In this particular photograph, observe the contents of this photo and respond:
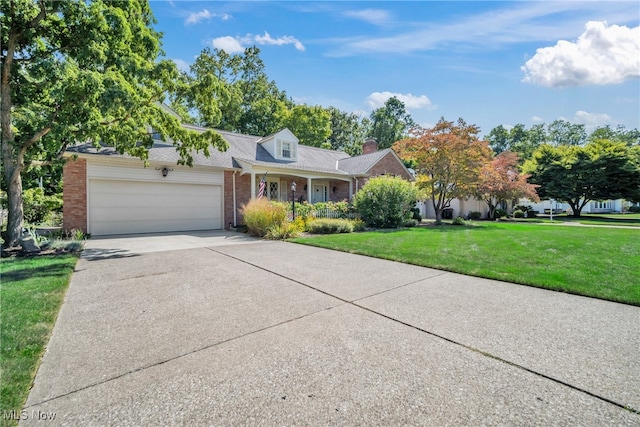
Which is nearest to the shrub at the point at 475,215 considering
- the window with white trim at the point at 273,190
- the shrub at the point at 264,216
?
the window with white trim at the point at 273,190

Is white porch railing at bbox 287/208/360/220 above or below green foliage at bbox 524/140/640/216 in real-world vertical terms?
below

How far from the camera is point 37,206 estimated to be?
1460 centimetres

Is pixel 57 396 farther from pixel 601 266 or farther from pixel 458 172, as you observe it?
pixel 458 172

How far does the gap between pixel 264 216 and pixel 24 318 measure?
7.99m

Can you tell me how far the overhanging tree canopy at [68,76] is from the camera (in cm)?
680

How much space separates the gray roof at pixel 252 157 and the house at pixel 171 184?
5 centimetres

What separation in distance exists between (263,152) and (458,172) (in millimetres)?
11313

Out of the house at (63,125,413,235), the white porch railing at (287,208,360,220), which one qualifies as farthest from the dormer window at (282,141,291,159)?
the white porch railing at (287,208,360,220)

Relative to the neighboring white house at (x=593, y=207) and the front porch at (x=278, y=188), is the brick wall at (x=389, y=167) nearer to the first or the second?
the front porch at (x=278, y=188)

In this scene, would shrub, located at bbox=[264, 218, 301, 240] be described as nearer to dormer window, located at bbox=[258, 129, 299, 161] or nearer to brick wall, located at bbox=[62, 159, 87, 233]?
brick wall, located at bbox=[62, 159, 87, 233]

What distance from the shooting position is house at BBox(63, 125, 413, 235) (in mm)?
11094

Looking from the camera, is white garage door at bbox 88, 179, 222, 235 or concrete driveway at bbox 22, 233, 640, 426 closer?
concrete driveway at bbox 22, 233, 640, 426

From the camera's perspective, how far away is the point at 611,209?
43812 millimetres

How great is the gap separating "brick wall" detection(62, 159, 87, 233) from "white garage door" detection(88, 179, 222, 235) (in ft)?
0.80
